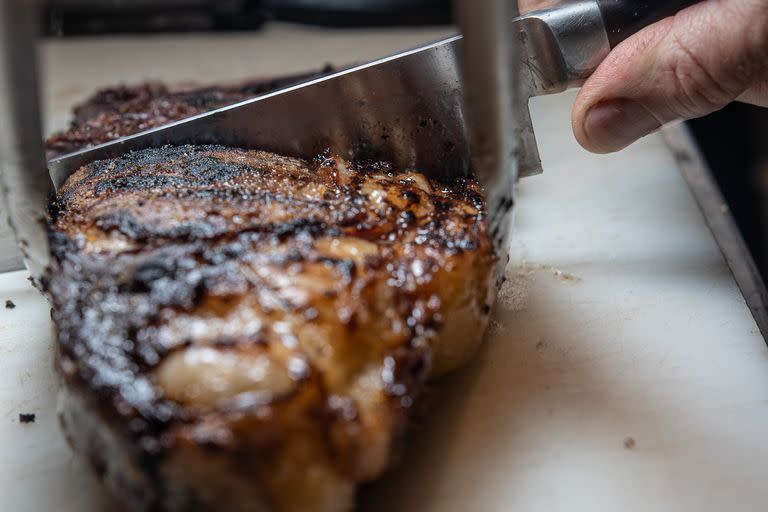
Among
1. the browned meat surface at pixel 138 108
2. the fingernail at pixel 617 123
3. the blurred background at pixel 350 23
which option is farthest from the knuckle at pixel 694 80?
the blurred background at pixel 350 23

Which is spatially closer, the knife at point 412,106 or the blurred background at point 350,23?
the knife at point 412,106

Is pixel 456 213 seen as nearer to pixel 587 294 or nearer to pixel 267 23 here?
pixel 587 294

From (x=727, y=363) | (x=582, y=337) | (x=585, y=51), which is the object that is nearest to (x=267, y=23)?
(x=585, y=51)

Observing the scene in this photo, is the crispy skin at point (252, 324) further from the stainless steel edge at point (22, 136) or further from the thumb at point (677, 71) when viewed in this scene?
the thumb at point (677, 71)

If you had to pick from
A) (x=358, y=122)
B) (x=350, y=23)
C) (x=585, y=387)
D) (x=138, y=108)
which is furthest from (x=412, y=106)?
(x=350, y=23)

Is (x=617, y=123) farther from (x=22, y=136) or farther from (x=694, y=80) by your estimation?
(x=22, y=136)

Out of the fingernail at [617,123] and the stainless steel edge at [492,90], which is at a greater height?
the stainless steel edge at [492,90]

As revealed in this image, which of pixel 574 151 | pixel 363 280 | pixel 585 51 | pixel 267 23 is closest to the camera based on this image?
pixel 363 280
